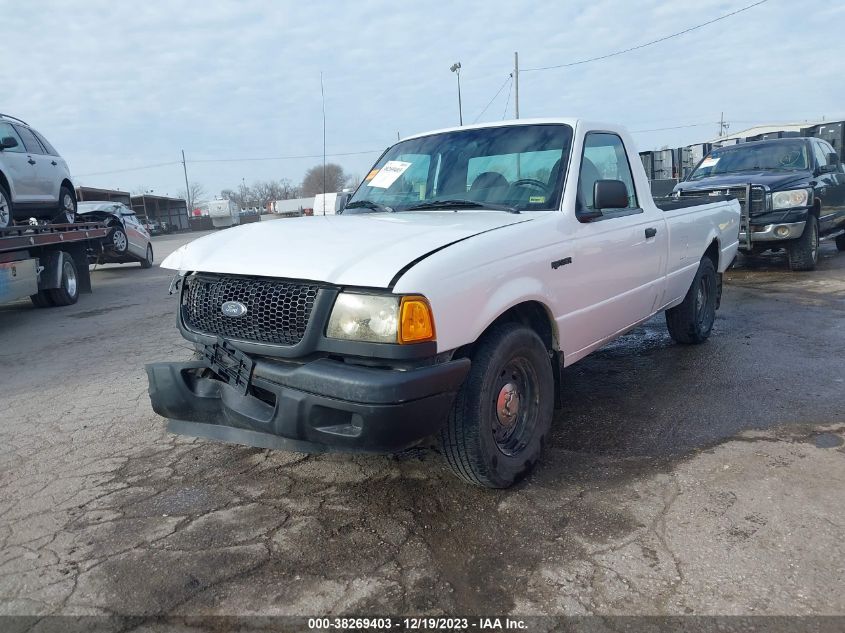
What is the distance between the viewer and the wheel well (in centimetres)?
592

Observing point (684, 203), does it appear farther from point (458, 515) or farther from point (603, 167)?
point (458, 515)

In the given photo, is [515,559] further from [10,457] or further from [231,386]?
[10,457]

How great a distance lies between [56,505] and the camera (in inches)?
129

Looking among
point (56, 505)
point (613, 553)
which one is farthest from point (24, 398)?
point (613, 553)

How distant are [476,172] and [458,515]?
6.99 feet

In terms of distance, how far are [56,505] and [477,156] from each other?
120 inches

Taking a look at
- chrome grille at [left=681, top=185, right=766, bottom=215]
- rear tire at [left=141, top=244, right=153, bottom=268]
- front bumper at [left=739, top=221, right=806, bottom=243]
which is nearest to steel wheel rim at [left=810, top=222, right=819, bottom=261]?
front bumper at [left=739, top=221, right=806, bottom=243]

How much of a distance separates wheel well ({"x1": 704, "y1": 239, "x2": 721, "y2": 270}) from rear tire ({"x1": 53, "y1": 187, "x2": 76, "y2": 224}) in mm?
10165

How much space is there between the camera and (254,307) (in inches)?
115

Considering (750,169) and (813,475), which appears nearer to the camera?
(813,475)

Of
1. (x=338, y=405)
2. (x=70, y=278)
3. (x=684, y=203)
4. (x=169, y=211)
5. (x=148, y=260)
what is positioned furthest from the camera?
(x=169, y=211)

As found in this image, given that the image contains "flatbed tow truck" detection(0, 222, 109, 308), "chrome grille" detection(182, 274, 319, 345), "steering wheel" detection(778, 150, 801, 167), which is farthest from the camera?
"steering wheel" detection(778, 150, 801, 167)

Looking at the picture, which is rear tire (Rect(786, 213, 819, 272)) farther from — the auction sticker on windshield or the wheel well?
the auction sticker on windshield

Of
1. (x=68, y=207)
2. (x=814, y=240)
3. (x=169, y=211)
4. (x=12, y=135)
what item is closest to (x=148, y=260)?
(x=68, y=207)
